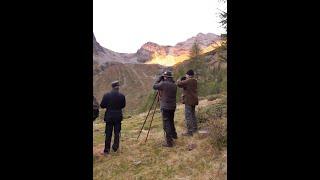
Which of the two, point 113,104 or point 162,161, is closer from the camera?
point 162,161

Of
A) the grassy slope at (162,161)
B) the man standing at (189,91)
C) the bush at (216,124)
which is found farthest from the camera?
the man standing at (189,91)

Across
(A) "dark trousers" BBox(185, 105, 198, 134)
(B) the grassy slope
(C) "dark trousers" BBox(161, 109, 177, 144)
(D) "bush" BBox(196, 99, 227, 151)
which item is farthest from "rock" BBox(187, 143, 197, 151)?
(A) "dark trousers" BBox(185, 105, 198, 134)

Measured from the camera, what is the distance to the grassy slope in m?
10.3

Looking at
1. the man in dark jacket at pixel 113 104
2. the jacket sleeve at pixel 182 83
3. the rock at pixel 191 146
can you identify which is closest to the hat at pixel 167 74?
the jacket sleeve at pixel 182 83

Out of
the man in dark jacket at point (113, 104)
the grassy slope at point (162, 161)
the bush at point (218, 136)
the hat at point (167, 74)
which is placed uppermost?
the hat at point (167, 74)

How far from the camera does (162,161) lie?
37.6 ft

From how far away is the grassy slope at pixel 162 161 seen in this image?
33.8 ft

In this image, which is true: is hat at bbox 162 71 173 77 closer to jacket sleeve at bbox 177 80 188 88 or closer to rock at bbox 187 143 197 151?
jacket sleeve at bbox 177 80 188 88

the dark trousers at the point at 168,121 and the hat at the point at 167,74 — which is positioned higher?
the hat at the point at 167,74

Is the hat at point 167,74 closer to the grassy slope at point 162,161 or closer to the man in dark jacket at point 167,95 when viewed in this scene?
the man in dark jacket at point 167,95

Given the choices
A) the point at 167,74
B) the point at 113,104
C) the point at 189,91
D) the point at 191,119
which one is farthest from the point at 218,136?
the point at 113,104

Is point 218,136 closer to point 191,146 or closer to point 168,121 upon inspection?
point 191,146
